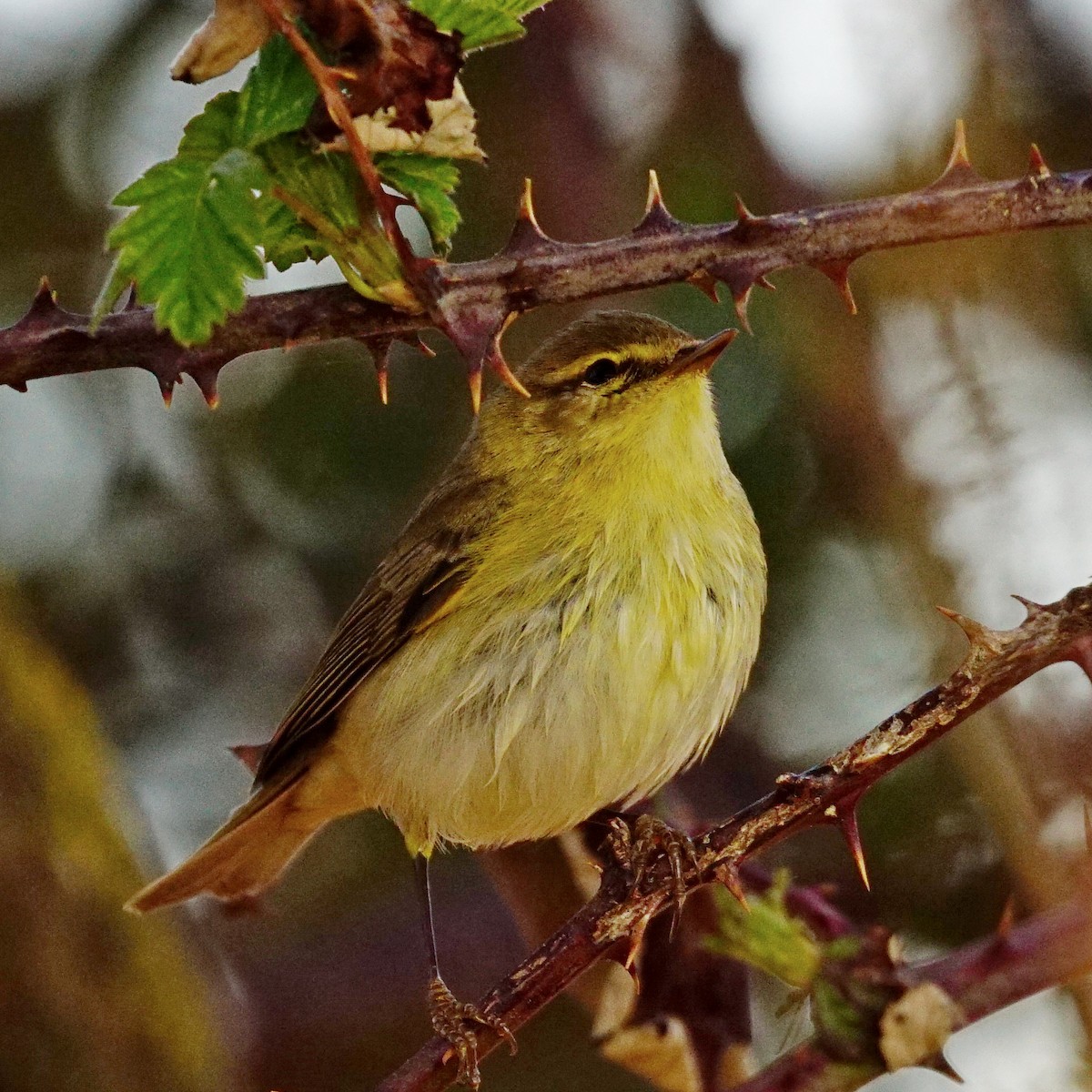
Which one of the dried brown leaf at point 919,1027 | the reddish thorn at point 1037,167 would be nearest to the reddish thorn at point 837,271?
the reddish thorn at point 1037,167

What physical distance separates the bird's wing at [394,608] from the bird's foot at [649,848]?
2.26 ft

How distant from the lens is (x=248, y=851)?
13.3 ft

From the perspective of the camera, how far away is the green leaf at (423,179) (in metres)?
2.05

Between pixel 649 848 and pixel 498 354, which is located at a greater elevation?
pixel 498 354

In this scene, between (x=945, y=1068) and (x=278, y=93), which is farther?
(x=945, y=1068)

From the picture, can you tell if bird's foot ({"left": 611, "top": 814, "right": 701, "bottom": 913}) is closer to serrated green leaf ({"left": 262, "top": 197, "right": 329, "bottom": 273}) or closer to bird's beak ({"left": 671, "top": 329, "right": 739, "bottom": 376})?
bird's beak ({"left": 671, "top": 329, "right": 739, "bottom": 376})

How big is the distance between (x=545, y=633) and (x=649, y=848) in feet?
1.68

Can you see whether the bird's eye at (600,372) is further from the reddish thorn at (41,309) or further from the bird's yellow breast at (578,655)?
the reddish thorn at (41,309)

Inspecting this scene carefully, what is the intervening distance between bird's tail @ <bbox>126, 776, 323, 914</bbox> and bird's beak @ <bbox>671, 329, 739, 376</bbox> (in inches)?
57.8

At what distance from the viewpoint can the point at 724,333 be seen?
3391 mm

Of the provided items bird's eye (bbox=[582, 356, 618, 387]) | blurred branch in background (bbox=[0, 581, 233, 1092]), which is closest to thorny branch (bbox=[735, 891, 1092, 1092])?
bird's eye (bbox=[582, 356, 618, 387])

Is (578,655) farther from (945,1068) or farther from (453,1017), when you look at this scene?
(945,1068)

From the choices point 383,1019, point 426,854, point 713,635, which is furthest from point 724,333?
point 383,1019

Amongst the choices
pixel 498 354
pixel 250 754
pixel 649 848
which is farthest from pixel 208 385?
pixel 250 754
